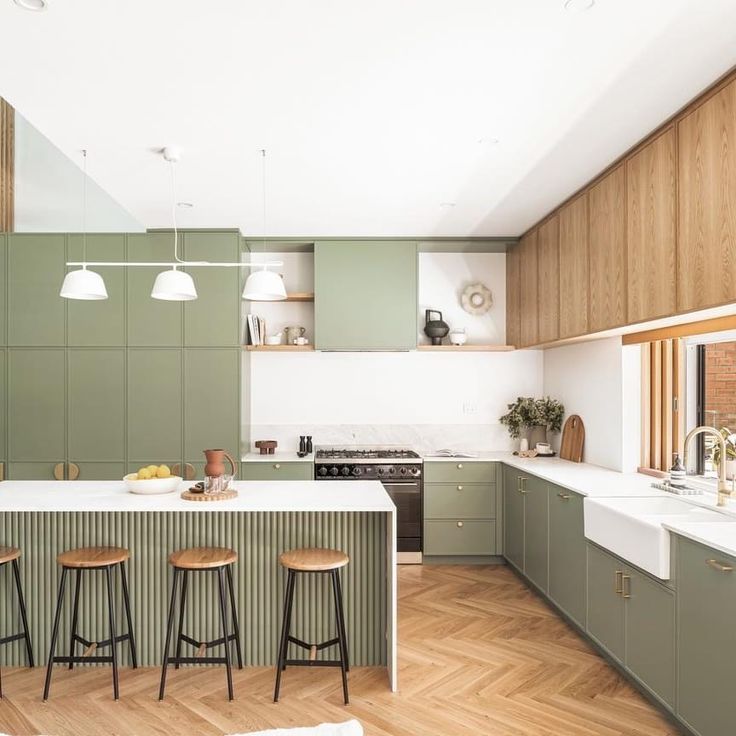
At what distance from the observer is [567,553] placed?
3.61m

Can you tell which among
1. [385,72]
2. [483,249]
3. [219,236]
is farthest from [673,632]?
[219,236]

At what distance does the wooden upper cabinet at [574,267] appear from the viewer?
3.81 m

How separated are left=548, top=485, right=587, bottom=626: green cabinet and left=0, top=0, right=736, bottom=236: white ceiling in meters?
1.96

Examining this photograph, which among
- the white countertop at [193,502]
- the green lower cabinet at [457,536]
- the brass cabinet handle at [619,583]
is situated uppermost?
the white countertop at [193,502]

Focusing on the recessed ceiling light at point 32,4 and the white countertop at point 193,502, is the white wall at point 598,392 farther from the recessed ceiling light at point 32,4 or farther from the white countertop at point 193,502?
the recessed ceiling light at point 32,4


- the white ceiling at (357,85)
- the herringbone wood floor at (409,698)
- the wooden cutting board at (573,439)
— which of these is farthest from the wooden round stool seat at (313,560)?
the wooden cutting board at (573,439)

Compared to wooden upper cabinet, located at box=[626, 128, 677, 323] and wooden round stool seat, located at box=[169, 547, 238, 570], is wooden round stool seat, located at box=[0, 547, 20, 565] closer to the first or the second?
wooden round stool seat, located at box=[169, 547, 238, 570]

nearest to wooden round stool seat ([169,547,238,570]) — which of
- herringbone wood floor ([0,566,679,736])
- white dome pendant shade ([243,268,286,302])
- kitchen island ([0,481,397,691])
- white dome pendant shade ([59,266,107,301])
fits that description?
kitchen island ([0,481,397,691])

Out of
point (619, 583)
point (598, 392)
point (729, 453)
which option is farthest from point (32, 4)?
point (598, 392)

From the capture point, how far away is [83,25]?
210 cm

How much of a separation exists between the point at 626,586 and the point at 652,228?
172cm

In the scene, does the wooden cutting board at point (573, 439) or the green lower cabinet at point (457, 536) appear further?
the green lower cabinet at point (457, 536)

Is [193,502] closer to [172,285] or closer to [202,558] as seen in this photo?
[202,558]

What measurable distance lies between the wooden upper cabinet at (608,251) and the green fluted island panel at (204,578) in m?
1.74
